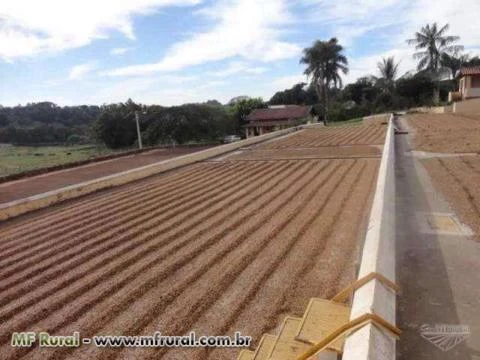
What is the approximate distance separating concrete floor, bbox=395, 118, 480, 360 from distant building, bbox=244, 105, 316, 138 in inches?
1420

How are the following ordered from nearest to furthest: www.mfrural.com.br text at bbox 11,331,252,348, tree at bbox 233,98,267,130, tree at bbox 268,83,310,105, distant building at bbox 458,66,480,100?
1. www.mfrural.com.br text at bbox 11,331,252,348
2. distant building at bbox 458,66,480,100
3. tree at bbox 233,98,267,130
4. tree at bbox 268,83,310,105

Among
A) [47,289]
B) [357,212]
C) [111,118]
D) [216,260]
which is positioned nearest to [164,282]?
[216,260]

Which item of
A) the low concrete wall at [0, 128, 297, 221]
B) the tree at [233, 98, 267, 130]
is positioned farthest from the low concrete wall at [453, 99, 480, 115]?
the tree at [233, 98, 267, 130]

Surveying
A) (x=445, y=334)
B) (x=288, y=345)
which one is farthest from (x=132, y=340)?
(x=445, y=334)

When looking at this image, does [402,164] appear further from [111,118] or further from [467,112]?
[111,118]

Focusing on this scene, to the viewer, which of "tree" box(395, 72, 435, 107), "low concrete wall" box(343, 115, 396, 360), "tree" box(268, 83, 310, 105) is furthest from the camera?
"tree" box(268, 83, 310, 105)

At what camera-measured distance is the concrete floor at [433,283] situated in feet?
10.2

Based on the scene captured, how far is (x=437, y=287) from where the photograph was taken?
4043 millimetres

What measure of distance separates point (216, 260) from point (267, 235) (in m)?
1.21

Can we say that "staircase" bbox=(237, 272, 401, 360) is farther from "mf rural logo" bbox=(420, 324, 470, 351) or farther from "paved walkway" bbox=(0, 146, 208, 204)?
"paved walkway" bbox=(0, 146, 208, 204)

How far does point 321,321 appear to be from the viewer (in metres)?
3.06

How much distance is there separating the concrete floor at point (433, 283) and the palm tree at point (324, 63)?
1535 inches

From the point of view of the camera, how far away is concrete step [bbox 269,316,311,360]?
2.85 metres

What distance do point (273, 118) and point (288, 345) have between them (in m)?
41.2
